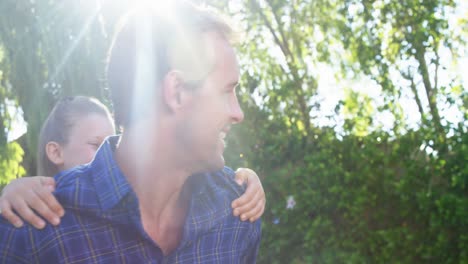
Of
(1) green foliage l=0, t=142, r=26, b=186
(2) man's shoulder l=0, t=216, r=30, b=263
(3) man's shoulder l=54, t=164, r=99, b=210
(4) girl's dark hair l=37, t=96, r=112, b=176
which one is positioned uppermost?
(1) green foliage l=0, t=142, r=26, b=186

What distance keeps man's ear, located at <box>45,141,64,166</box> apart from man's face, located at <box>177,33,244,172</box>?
1318 millimetres

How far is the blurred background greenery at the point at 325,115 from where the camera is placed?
556 cm

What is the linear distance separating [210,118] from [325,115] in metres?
4.43

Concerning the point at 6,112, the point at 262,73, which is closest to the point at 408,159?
the point at 262,73

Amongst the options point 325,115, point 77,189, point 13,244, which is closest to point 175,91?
point 77,189

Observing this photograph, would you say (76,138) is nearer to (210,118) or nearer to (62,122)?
(62,122)

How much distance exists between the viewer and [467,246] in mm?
5250

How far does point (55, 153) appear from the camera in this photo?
3.27 m

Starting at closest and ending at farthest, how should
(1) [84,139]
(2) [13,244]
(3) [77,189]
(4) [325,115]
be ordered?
(2) [13,244], (3) [77,189], (1) [84,139], (4) [325,115]

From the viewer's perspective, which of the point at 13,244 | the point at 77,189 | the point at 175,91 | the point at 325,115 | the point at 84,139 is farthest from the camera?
the point at 325,115

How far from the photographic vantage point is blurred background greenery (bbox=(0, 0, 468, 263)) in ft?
18.2

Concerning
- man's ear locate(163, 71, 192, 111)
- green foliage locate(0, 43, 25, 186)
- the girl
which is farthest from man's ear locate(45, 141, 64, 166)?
green foliage locate(0, 43, 25, 186)

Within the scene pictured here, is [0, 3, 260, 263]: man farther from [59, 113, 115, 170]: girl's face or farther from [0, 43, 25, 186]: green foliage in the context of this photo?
[0, 43, 25, 186]: green foliage

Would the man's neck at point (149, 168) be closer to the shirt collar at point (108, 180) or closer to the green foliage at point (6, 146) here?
the shirt collar at point (108, 180)
